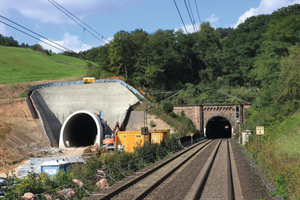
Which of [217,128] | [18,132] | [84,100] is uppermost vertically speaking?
[84,100]

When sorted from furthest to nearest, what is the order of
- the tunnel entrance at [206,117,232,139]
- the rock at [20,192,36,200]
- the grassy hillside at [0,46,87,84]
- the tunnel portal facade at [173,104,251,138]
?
1. the tunnel entrance at [206,117,232,139]
2. the grassy hillside at [0,46,87,84]
3. the tunnel portal facade at [173,104,251,138]
4. the rock at [20,192,36,200]

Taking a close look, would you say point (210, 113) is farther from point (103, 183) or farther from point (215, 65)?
point (103, 183)

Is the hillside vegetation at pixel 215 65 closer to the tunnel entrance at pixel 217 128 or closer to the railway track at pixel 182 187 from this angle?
the tunnel entrance at pixel 217 128

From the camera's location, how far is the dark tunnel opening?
1647 inches

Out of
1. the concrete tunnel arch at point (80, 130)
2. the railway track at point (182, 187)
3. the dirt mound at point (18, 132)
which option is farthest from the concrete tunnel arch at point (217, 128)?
the railway track at point (182, 187)

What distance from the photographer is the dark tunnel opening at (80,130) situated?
41844 millimetres

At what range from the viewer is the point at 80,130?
48219 mm

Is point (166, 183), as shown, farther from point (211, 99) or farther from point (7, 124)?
point (211, 99)

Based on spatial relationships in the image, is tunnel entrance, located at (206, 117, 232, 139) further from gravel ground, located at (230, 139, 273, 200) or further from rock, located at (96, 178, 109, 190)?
rock, located at (96, 178, 109, 190)

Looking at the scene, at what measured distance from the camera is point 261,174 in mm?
15953

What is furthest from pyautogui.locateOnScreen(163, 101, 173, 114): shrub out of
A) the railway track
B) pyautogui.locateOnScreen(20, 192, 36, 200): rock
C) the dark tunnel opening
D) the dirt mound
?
pyautogui.locateOnScreen(20, 192, 36, 200): rock

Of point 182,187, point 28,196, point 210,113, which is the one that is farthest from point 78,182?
point 210,113

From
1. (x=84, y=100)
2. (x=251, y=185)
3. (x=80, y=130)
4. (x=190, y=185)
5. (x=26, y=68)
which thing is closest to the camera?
(x=251, y=185)

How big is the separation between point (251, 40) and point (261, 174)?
62.5 m
